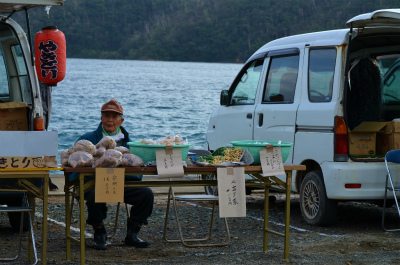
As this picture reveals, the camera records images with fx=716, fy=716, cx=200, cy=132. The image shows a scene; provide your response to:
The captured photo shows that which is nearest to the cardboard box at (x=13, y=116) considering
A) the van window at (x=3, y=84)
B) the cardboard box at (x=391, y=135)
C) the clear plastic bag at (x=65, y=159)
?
the van window at (x=3, y=84)

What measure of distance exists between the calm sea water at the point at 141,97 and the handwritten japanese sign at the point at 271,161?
690 inches

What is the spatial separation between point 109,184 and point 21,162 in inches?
25.2

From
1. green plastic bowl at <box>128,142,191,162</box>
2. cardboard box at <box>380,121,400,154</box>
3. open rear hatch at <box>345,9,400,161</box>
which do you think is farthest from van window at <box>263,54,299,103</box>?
green plastic bowl at <box>128,142,191,162</box>

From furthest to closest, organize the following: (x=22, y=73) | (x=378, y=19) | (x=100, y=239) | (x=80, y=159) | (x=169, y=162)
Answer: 1. (x=22, y=73)
2. (x=378, y=19)
3. (x=100, y=239)
4. (x=169, y=162)
5. (x=80, y=159)

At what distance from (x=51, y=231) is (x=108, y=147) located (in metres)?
2.04

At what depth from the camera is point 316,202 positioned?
7465mm

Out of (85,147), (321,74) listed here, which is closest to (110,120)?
(85,147)

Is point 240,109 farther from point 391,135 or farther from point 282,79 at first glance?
point 391,135

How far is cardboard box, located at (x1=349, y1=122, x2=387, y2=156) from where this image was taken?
24.4 ft

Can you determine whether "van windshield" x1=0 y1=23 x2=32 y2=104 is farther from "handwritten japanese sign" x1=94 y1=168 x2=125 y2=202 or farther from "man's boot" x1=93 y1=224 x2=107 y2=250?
"handwritten japanese sign" x1=94 y1=168 x2=125 y2=202

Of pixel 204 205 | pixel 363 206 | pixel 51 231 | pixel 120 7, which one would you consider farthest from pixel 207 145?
pixel 120 7

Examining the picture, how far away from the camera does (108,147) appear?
5547mm

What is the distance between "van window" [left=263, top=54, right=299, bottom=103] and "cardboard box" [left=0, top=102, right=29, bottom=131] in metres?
2.77

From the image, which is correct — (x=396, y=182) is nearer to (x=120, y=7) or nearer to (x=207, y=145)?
(x=207, y=145)
